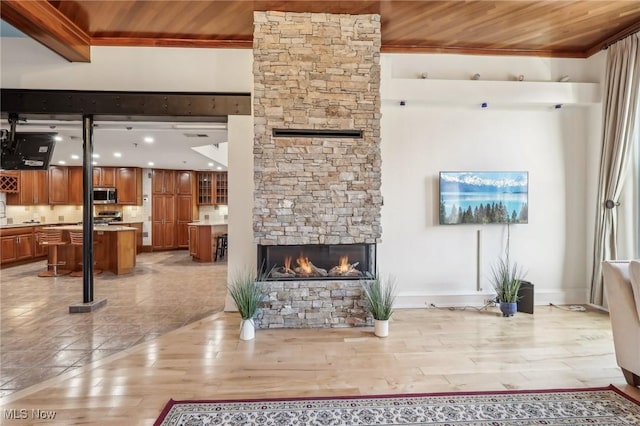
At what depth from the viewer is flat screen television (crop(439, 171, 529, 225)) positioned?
13.9 ft

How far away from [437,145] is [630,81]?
2274 mm

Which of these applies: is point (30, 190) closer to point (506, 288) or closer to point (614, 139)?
point (506, 288)

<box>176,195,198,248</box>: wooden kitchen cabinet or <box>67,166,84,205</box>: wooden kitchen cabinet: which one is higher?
<box>67,166,84,205</box>: wooden kitchen cabinet

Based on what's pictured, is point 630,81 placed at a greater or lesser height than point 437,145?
greater

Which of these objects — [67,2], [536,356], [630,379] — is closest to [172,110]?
[67,2]

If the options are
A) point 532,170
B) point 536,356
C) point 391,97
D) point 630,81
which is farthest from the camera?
point 532,170

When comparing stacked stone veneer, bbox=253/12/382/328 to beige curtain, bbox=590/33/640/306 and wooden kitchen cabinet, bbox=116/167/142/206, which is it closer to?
beige curtain, bbox=590/33/640/306

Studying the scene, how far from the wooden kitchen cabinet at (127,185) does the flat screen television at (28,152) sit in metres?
5.42

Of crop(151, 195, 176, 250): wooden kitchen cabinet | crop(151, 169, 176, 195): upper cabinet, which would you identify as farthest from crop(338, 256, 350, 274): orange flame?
crop(151, 169, 176, 195): upper cabinet

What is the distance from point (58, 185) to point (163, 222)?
2825 millimetres

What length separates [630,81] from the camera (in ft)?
12.4

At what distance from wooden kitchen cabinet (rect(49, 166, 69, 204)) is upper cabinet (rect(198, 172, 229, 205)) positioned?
3543 mm

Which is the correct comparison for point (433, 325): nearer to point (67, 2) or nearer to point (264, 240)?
point (264, 240)

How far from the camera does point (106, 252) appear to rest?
254 inches
